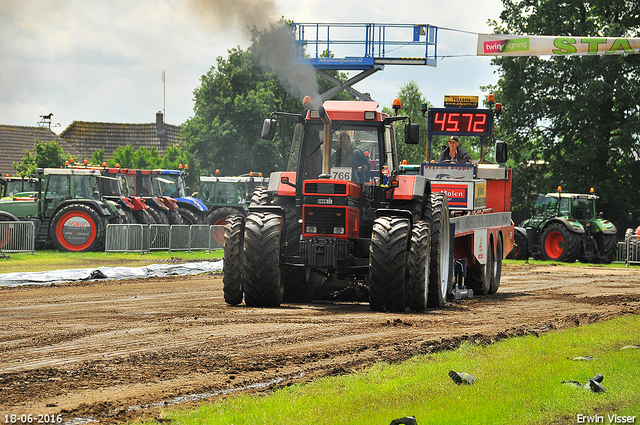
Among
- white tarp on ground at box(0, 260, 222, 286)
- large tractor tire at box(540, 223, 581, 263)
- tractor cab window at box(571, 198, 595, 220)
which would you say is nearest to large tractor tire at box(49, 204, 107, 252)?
white tarp on ground at box(0, 260, 222, 286)

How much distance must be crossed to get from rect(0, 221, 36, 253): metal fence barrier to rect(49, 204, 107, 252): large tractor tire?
1.18 metres

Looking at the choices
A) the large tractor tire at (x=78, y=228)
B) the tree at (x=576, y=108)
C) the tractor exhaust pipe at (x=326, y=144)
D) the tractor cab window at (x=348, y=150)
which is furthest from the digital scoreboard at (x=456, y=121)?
the tree at (x=576, y=108)

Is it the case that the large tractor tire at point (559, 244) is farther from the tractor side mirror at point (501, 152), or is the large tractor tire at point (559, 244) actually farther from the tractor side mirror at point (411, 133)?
the tractor side mirror at point (411, 133)

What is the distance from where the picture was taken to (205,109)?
4950 centimetres

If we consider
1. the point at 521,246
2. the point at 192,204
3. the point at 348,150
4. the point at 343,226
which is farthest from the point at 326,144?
the point at 192,204

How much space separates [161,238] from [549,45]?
46.4 ft

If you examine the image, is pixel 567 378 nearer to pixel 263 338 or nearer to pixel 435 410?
pixel 435 410

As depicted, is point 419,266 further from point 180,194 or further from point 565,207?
point 180,194

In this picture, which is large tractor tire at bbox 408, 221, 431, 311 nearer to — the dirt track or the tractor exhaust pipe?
the dirt track

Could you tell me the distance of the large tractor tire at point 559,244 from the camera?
29.9 m

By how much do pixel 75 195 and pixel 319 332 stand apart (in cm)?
1941

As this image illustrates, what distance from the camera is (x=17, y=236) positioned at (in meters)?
24.8

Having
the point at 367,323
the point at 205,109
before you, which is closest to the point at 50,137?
the point at 205,109

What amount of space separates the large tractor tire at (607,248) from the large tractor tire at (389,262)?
2148 cm
